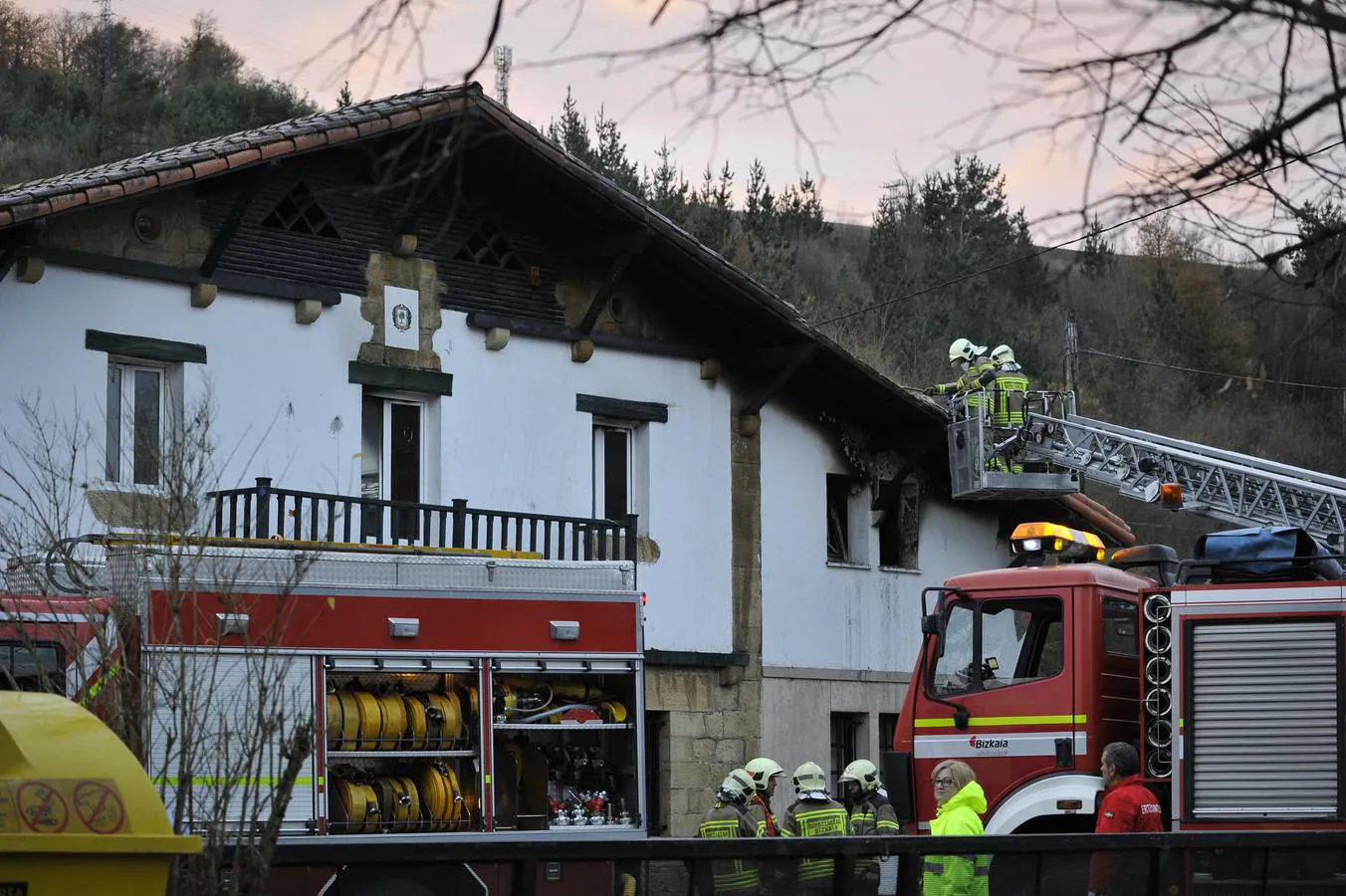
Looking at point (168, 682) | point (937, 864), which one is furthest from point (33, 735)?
point (168, 682)

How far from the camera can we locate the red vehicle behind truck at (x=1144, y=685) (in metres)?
11.4

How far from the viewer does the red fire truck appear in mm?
10914

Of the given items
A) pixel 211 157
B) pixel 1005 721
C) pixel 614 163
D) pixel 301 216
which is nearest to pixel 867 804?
pixel 1005 721

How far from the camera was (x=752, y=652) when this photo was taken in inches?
805

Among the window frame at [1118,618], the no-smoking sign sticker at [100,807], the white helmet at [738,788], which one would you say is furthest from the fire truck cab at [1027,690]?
the no-smoking sign sticker at [100,807]

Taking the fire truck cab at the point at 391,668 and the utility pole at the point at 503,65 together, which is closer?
the utility pole at the point at 503,65

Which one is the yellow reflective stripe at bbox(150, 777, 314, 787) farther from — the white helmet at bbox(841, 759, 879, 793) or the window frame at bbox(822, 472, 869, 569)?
the window frame at bbox(822, 472, 869, 569)

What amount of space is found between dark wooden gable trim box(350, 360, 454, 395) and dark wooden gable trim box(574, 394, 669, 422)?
5.28ft

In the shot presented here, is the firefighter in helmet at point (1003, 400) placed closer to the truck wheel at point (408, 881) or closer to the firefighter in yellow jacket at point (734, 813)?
the firefighter in yellow jacket at point (734, 813)

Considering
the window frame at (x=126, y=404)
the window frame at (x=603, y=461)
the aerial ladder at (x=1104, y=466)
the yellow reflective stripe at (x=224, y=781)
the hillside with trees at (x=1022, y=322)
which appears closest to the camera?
the yellow reflective stripe at (x=224, y=781)

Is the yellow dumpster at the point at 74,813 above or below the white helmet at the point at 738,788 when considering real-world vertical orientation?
above

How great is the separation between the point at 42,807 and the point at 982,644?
8.12 m

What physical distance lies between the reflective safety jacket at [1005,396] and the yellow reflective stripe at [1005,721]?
360 inches

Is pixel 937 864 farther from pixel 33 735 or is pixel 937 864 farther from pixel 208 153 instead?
pixel 208 153
